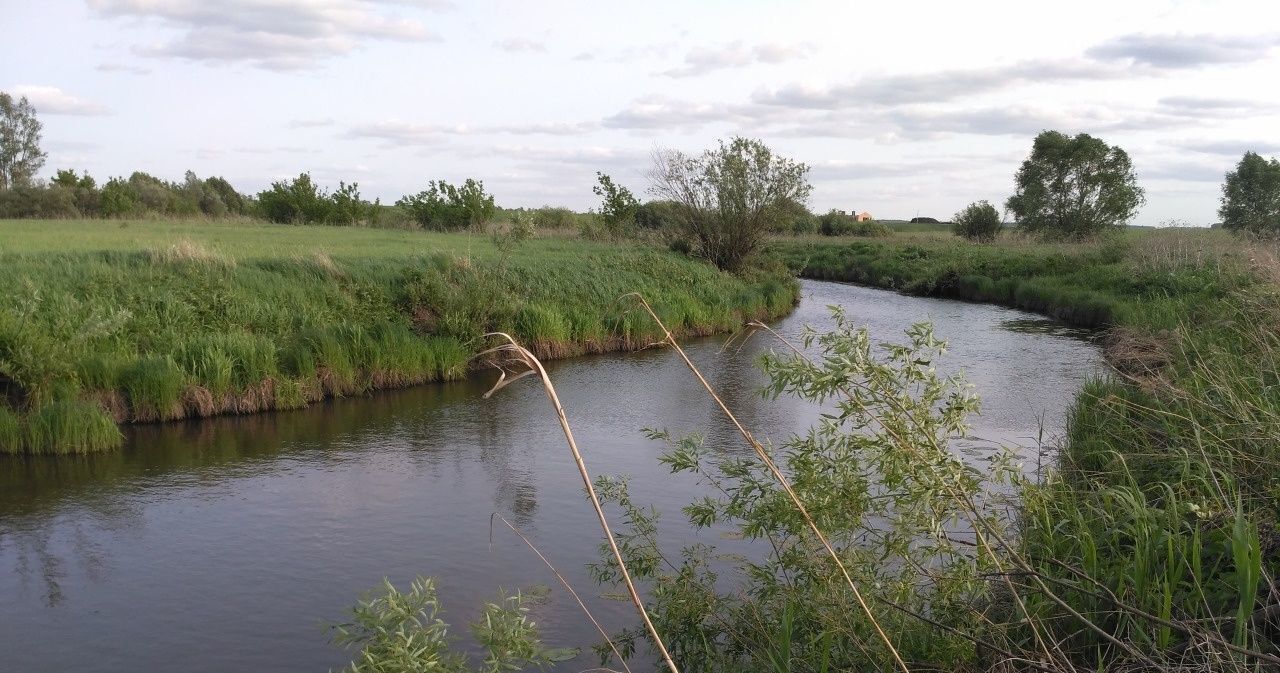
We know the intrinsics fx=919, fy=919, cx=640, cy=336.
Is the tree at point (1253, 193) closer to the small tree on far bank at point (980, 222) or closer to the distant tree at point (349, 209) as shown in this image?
the small tree on far bank at point (980, 222)

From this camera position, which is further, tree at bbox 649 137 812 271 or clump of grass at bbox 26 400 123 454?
tree at bbox 649 137 812 271

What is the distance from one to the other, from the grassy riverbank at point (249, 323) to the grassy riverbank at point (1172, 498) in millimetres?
5279

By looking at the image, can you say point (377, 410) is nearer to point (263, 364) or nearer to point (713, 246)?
point (263, 364)

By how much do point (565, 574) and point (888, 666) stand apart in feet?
12.0

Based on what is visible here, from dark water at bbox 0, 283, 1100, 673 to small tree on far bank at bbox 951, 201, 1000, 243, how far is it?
3650 centimetres

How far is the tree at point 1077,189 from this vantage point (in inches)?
1761

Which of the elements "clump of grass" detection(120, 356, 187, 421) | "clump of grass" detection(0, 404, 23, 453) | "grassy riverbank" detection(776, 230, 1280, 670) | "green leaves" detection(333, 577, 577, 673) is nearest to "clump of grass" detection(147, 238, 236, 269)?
"clump of grass" detection(120, 356, 187, 421)

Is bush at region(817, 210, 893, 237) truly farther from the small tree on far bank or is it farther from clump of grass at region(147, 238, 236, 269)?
clump of grass at region(147, 238, 236, 269)

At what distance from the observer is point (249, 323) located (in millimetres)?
14297

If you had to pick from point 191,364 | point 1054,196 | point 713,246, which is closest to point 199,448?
point 191,364

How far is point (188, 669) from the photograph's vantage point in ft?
19.2

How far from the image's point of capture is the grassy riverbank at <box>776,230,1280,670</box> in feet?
10.8

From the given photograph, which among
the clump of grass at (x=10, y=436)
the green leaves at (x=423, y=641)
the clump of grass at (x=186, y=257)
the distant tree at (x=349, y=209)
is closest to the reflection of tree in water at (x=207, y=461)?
the clump of grass at (x=10, y=436)

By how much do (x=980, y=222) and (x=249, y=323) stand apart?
4323 centimetres
